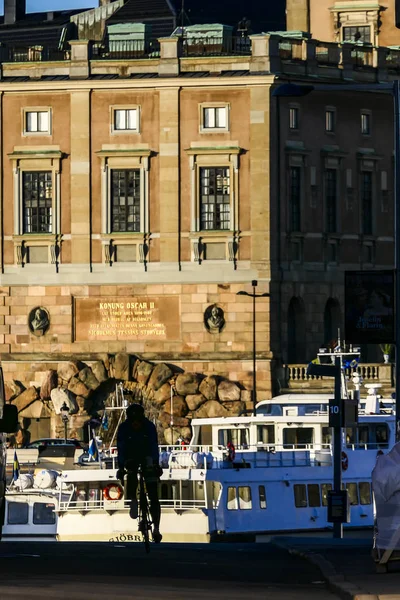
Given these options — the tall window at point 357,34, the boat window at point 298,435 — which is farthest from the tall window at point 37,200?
the boat window at point 298,435

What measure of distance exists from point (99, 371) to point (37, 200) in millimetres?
9162

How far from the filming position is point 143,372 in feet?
355

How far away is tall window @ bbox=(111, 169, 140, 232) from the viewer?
11131cm

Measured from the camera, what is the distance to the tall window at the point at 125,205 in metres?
111

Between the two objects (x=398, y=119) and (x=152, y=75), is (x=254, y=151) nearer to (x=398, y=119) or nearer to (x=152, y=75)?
(x=152, y=75)

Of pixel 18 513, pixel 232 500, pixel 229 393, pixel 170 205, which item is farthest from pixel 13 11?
pixel 232 500

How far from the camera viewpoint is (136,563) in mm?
32094

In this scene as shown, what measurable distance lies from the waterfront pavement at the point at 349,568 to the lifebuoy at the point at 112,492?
85.6 feet

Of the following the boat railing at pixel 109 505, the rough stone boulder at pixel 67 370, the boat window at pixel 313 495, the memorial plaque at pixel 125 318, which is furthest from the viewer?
the memorial plaque at pixel 125 318

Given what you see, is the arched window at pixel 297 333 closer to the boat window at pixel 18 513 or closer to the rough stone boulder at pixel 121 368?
the rough stone boulder at pixel 121 368

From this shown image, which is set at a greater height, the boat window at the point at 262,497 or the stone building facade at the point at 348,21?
the stone building facade at the point at 348,21

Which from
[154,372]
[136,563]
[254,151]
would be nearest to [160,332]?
[154,372]

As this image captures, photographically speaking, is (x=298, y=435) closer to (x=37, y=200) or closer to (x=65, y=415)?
(x=65, y=415)

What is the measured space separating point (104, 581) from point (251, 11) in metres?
104
